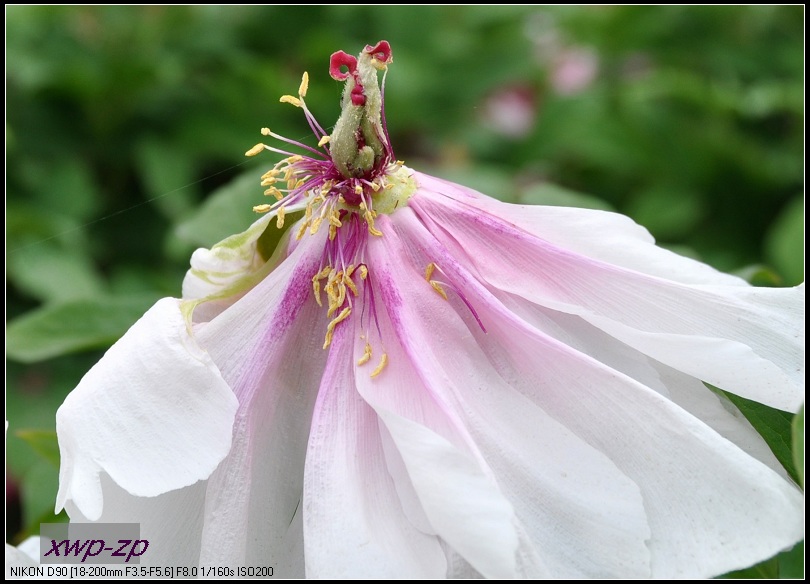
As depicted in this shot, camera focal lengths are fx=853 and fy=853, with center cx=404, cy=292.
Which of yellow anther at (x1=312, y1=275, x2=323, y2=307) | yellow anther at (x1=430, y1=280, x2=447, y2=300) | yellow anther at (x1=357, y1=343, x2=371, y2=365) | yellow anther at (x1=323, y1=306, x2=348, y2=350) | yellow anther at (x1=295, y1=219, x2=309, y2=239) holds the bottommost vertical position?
yellow anther at (x1=357, y1=343, x2=371, y2=365)

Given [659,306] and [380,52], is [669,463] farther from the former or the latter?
[380,52]

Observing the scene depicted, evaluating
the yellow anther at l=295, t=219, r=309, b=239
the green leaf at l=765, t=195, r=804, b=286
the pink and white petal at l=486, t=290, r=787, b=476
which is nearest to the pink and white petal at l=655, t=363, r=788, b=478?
the pink and white petal at l=486, t=290, r=787, b=476

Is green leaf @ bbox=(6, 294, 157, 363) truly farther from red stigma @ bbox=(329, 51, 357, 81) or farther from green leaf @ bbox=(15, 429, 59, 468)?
red stigma @ bbox=(329, 51, 357, 81)

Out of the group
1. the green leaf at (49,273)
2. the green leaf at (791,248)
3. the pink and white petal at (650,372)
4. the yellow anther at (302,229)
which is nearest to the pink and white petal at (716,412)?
the pink and white petal at (650,372)

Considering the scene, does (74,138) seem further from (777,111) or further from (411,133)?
(777,111)

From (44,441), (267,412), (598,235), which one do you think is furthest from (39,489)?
(598,235)

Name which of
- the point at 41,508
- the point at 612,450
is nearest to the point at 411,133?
the point at 41,508

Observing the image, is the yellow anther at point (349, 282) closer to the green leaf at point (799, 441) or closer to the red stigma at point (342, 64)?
the red stigma at point (342, 64)
